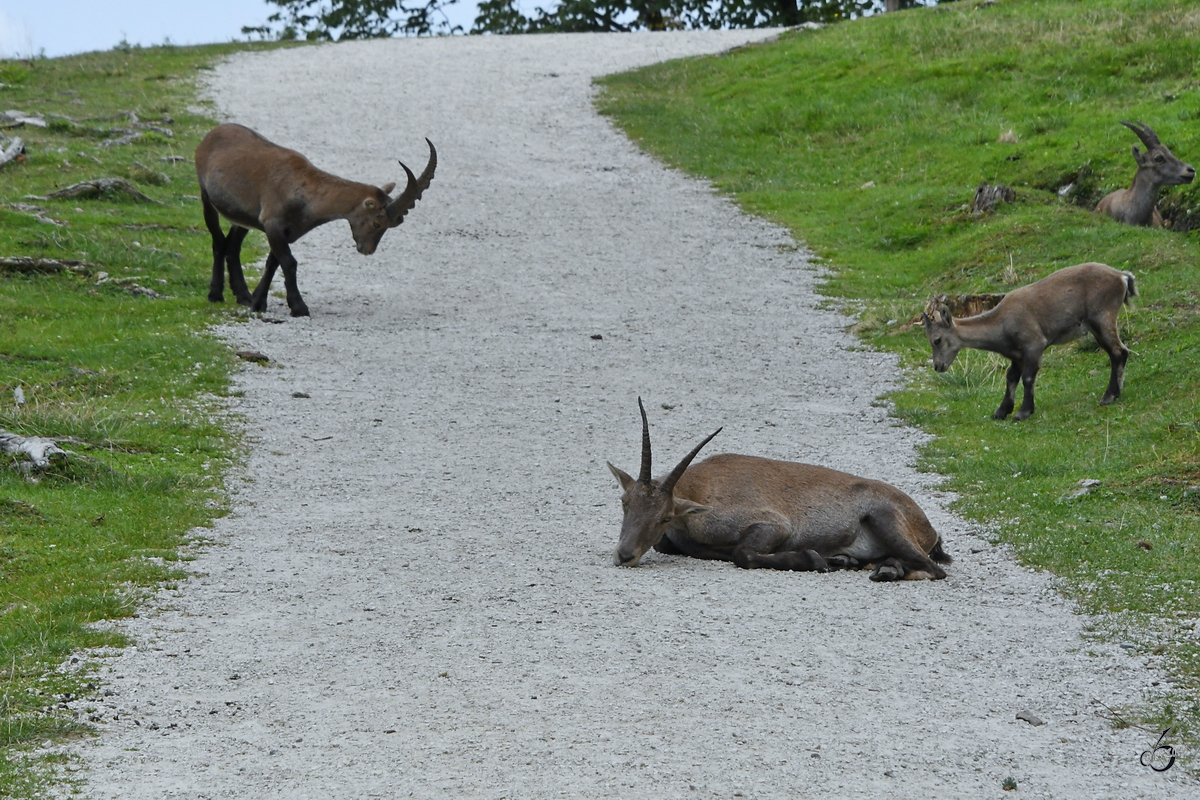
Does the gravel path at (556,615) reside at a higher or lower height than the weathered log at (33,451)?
lower

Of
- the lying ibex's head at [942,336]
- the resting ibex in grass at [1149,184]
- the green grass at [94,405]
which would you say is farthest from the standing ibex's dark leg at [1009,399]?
the green grass at [94,405]

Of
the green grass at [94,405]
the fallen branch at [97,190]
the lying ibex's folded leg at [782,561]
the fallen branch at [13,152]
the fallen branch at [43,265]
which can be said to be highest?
the fallen branch at [13,152]

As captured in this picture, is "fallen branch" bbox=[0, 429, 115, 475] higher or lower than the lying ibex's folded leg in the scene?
higher

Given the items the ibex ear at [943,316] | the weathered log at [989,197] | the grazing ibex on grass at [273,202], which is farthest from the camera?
the weathered log at [989,197]

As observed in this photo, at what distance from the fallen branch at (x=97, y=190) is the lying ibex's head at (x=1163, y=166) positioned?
16.4m

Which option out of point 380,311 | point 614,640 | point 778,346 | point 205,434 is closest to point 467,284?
point 380,311

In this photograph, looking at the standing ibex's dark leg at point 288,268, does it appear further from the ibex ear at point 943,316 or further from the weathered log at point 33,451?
the ibex ear at point 943,316

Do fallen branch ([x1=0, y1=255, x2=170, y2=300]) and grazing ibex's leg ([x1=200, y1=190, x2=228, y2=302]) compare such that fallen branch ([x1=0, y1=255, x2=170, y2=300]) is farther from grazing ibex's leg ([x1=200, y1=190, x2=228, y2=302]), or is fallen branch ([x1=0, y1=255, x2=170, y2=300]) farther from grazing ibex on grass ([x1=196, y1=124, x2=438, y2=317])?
grazing ibex on grass ([x1=196, y1=124, x2=438, y2=317])

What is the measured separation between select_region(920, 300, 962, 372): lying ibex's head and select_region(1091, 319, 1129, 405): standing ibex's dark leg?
1.43 m

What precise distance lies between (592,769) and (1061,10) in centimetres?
3395

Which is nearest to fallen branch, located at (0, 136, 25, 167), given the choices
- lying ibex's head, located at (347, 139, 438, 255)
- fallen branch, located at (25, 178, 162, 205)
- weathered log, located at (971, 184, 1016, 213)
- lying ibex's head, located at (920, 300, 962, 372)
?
fallen branch, located at (25, 178, 162, 205)

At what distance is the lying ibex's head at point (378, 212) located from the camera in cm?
1816

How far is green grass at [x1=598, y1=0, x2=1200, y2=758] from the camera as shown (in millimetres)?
9977

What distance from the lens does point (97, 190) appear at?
2314 cm
